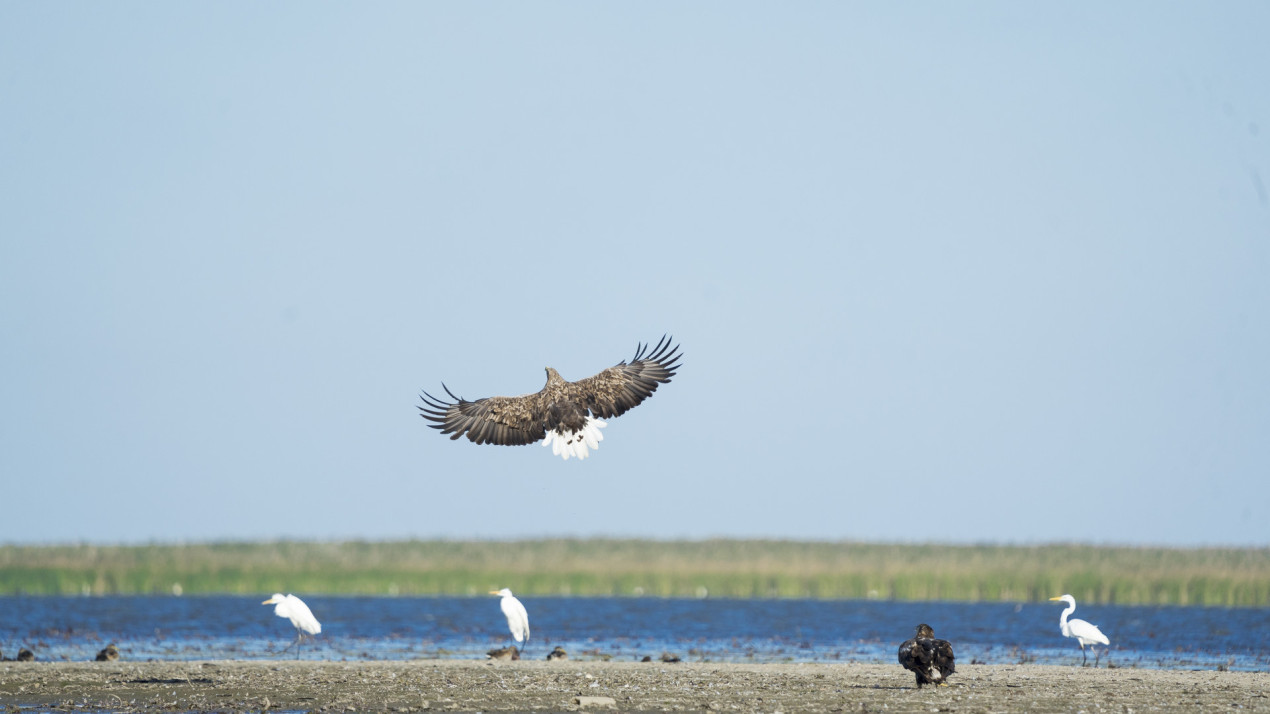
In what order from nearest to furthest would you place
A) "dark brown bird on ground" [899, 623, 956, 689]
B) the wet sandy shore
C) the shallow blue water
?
1. the wet sandy shore
2. "dark brown bird on ground" [899, 623, 956, 689]
3. the shallow blue water

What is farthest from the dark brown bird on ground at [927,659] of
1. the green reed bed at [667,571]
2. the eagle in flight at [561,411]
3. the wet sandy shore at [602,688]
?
the green reed bed at [667,571]

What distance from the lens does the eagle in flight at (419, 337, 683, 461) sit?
17.8m

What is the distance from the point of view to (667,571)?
1988 inches

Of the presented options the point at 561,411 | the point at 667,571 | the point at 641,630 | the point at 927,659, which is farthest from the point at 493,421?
the point at 667,571

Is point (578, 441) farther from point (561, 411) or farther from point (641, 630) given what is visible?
point (641, 630)

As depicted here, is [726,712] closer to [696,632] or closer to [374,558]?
[696,632]

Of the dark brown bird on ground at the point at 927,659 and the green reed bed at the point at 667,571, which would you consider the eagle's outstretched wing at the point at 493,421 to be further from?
the green reed bed at the point at 667,571

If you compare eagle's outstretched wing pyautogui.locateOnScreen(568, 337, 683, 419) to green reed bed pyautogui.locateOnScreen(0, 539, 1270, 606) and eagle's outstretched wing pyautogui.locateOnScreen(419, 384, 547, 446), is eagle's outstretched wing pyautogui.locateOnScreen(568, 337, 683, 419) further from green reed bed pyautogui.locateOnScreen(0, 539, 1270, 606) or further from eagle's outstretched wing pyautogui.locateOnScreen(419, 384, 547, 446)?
green reed bed pyautogui.locateOnScreen(0, 539, 1270, 606)

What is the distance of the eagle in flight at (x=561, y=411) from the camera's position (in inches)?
699

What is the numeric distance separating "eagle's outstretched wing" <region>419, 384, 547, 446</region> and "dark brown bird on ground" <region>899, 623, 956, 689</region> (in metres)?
5.76

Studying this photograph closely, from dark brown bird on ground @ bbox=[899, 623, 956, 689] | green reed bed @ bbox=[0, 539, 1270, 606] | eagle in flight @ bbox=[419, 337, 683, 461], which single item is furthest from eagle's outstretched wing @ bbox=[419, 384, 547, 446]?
green reed bed @ bbox=[0, 539, 1270, 606]

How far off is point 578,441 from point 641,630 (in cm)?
1796

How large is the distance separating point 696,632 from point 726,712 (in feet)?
56.5

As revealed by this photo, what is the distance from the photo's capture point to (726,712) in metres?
16.8
